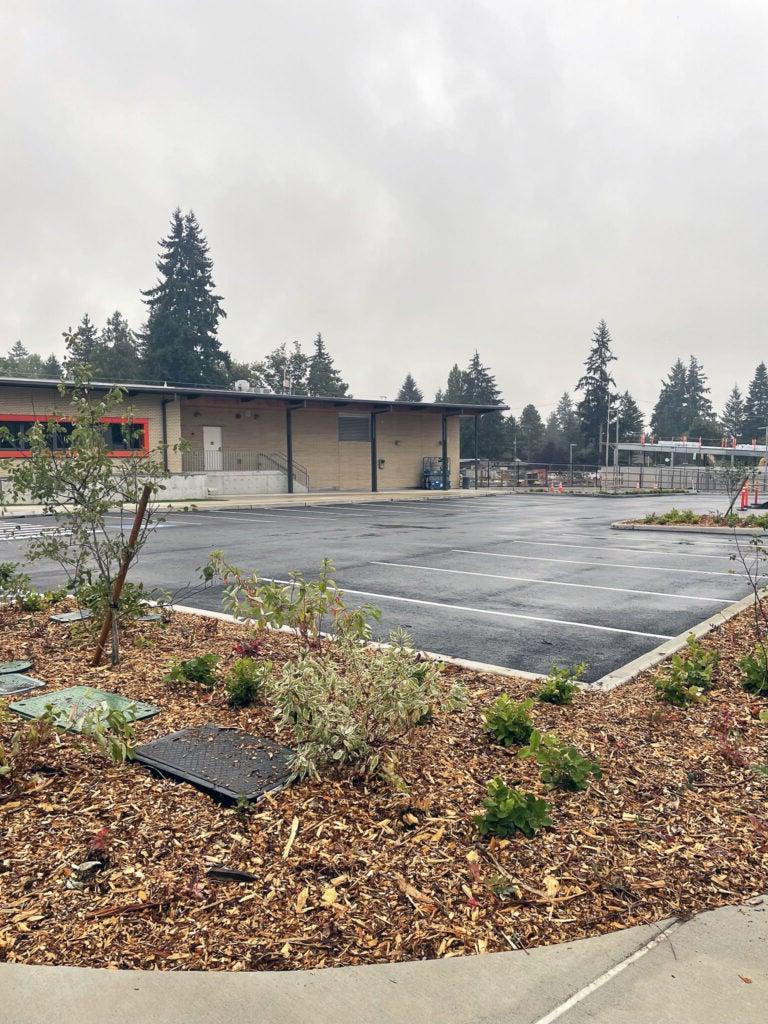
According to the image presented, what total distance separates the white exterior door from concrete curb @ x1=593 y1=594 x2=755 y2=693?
1169 inches

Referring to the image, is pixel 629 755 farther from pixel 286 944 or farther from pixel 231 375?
pixel 231 375

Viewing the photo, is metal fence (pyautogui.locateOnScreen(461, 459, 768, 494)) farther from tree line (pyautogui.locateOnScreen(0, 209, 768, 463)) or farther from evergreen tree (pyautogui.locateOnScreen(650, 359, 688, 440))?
evergreen tree (pyautogui.locateOnScreen(650, 359, 688, 440))

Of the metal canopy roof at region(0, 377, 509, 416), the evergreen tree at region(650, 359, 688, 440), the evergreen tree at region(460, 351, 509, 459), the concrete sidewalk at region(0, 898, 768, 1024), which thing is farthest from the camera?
the evergreen tree at region(650, 359, 688, 440)

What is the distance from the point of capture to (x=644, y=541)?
627 inches

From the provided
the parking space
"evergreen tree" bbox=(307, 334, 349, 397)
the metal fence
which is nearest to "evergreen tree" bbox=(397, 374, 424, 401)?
"evergreen tree" bbox=(307, 334, 349, 397)

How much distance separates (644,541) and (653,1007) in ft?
47.8

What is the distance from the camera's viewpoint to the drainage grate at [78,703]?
4352mm

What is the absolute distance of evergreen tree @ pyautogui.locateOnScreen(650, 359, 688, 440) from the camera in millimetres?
128262

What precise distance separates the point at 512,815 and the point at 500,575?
7828 millimetres

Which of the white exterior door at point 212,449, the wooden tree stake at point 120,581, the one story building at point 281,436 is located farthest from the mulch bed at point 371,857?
the white exterior door at point 212,449

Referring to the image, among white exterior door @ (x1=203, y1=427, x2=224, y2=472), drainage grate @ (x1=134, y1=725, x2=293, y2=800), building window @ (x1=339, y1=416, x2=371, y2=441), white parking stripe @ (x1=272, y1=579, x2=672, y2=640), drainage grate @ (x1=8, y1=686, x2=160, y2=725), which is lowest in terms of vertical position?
white parking stripe @ (x1=272, y1=579, x2=672, y2=640)

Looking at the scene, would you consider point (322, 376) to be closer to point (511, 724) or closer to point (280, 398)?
point (280, 398)

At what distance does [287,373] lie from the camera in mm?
74250

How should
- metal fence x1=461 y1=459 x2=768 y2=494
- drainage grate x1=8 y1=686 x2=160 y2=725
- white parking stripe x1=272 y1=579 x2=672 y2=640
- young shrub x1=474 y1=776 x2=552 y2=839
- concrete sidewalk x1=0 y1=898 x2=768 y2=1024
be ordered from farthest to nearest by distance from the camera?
1. metal fence x1=461 y1=459 x2=768 y2=494
2. white parking stripe x1=272 y1=579 x2=672 y2=640
3. drainage grate x1=8 y1=686 x2=160 y2=725
4. young shrub x1=474 y1=776 x2=552 y2=839
5. concrete sidewalk x1=0 y1=898 x2=768 y2=1024
